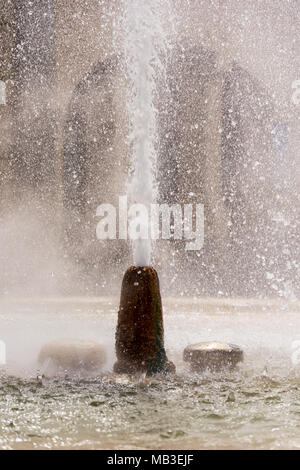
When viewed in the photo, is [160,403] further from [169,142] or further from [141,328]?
[169,142]

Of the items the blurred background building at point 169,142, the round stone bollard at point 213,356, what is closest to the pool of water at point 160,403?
the round stone bollard at point 213,356

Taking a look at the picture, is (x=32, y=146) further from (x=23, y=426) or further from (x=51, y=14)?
(x=23, y=426)

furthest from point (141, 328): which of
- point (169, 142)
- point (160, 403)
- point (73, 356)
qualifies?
point (169, 142)

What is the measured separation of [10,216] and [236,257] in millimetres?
5910

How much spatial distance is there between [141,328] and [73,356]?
64cm

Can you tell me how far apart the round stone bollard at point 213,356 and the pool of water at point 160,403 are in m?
0.09

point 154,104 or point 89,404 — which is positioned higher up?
point 154,104

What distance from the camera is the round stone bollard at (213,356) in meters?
5.23

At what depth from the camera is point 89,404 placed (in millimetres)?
3961

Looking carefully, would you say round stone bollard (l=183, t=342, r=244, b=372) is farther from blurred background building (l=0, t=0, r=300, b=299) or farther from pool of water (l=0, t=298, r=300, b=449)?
blurred background building (l=0, t=0, r=300, b=299)

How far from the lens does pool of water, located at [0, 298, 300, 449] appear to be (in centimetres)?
323

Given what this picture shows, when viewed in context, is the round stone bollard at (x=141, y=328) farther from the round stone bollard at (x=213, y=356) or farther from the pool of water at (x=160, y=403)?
the round stone bollard at (x=213, y=356)
